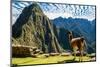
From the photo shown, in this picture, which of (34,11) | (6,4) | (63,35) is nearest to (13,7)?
(6,4)

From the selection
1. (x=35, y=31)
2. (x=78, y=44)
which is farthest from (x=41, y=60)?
(x=78, y=44)

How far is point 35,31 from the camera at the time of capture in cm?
212

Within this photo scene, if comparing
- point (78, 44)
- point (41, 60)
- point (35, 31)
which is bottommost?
point (41, 60)

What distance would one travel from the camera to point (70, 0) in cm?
227

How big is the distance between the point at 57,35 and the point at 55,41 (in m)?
0.07

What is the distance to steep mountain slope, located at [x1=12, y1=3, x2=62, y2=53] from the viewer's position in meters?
2.05

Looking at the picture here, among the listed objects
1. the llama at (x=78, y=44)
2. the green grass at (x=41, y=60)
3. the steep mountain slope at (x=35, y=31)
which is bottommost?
the green grass at (x=41, y=60)

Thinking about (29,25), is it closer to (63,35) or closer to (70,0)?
(63,35)

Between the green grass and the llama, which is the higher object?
the llama

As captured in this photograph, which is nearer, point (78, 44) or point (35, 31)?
point (35, 31)

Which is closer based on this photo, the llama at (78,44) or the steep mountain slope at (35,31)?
the steep mountain slope at (35,31)

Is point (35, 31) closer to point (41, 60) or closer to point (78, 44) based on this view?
point (41, 60)

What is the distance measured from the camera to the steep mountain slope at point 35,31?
80.8 inches

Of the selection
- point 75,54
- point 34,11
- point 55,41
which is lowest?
point 75,54
